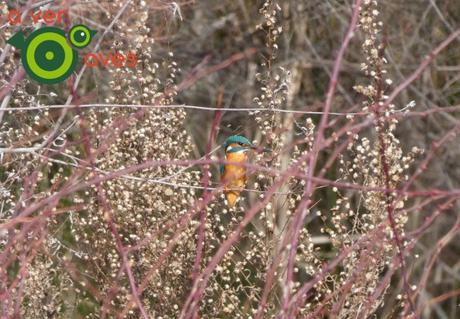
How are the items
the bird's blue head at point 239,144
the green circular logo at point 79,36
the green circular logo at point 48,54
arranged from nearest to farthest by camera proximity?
the green circular logo at point 48,54 < the green circular logo at point 79,36 < the bird's blue head at point 239,144

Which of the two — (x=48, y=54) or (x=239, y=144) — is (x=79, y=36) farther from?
(x=239, y=144)

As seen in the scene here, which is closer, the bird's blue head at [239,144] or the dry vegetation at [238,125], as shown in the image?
the dry vegetation at [238,125]

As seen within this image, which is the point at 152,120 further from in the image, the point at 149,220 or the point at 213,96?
the point at 213,96

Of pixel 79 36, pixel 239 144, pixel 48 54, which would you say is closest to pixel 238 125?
pixel 239 144

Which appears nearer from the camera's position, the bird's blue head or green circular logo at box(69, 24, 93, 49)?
green circular logo at box(69, 24, 93, 49)

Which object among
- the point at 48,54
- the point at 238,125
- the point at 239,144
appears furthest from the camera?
the point at 238,125

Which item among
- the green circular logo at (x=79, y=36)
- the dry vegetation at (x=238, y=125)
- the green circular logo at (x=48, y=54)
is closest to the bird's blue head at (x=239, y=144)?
the dry vegetation at (x=238, y=125)

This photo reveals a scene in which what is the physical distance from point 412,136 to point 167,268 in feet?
21.4

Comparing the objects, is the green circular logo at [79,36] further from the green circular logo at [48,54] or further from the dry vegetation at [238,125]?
the dry vegetation at [238,125]

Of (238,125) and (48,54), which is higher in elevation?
(48,54)

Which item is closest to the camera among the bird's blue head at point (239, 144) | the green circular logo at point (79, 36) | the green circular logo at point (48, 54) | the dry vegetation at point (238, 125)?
the green circular logo at point (48, 54)

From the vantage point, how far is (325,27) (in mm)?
10938

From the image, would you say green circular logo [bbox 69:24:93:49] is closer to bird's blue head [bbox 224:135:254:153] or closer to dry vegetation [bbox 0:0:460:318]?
dry vegetation [bbox 0:0:460:318]

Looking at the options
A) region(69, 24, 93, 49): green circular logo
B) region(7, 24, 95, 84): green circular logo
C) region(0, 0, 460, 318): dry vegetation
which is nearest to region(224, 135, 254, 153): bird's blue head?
region(0, 0, 460, 318): dry vegetation
